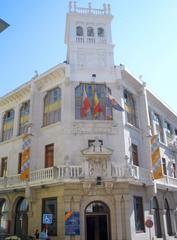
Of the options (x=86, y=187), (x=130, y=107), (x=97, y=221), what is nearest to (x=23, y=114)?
(x=130, y=107)

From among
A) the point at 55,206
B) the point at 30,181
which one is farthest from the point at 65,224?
the point at 30,181

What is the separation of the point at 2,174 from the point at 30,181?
629 centimetres

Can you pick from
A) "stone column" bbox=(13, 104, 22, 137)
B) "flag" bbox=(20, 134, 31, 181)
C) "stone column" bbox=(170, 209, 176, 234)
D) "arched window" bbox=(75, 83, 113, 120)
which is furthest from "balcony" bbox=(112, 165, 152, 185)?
"stone column" bbox=(13, 104, 22, 137)

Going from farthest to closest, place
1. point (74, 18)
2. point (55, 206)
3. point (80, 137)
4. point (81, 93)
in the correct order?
point (74, 18)
point (81, 93)
point (80, 137)
point (55, 206)

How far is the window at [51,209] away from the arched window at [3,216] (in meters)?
5.04

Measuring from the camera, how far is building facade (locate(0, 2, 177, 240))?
18.3m

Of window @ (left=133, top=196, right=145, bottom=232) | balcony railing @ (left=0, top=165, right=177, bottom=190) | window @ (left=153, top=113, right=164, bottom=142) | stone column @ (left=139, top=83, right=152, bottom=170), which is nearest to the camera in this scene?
balcony railing @ (left=0, top=165, right=177, bottom=190)

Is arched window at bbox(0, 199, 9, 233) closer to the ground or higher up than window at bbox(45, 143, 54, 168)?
closer to the ground

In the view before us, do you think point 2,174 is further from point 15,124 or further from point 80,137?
point 80,137

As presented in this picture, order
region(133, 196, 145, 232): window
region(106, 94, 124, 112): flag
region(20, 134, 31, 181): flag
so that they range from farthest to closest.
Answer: region(106, 94, 124, 112): flag
region(20, 134, 31, 181): flag
region(133, 196, 145, 232): window

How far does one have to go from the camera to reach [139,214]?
64.6 feet

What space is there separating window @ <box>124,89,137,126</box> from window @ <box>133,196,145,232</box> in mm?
6723

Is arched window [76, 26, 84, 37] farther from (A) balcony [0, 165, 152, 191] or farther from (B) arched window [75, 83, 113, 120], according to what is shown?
(A) balcony [0, 165, 152, 191]

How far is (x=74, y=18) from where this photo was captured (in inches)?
991
